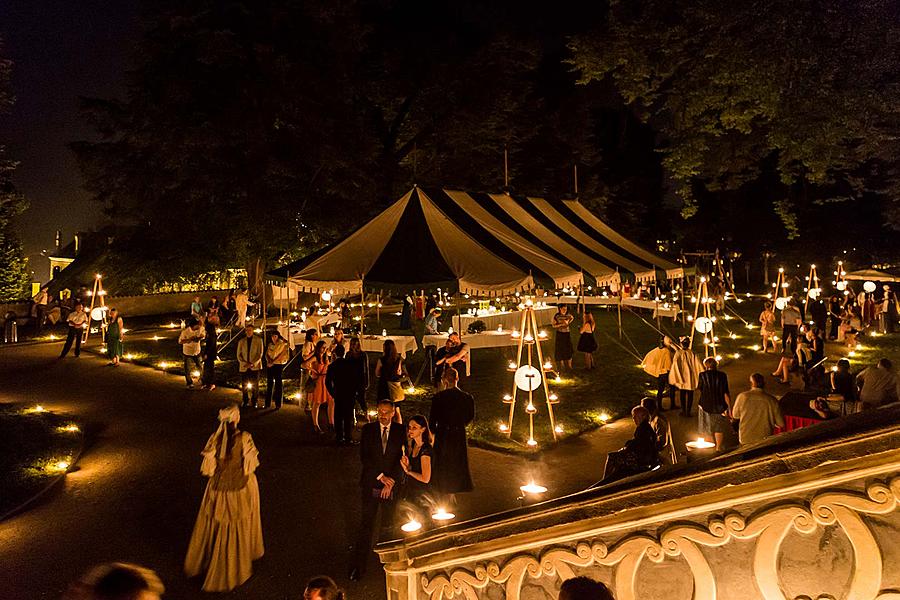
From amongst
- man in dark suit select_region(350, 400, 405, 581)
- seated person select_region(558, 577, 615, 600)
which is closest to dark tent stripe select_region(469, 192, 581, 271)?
man in dark suit select_region(350, 400, 405, 581)

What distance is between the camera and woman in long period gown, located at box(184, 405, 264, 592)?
5.09 metres

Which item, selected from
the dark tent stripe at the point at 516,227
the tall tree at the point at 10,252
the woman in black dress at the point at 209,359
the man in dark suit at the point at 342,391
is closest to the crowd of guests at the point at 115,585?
the man in dark suit at the point at 342,391

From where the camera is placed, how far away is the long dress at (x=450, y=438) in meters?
6.39

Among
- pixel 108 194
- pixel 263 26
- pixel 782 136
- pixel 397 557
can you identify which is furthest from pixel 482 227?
pixel 108 194

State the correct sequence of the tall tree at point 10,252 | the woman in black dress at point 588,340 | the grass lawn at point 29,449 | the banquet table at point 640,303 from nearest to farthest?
the grass lawn at point 29,449
the woman in black dress at point 588,340
the banquet table at point 640,303
the tall tree at point 10,252

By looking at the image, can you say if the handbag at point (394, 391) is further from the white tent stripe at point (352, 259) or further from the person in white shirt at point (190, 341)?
the person in white shirt at point (190, 341)

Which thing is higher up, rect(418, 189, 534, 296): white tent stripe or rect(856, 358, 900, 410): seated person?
rect(418, 189, 534, 296): white tent stripe

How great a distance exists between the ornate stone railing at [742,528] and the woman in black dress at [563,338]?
481 inches

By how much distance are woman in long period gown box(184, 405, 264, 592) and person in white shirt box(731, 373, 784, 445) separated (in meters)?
5.54

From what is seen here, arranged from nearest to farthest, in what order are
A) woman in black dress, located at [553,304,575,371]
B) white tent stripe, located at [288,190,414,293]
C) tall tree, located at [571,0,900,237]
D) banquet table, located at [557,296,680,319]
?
tall tree, located at [571,0,900,237], white tent stripe, located at [288,190,414,293], woman in black dress, located at [553,304,575,371], banquet table, located at [557,296,680,319]

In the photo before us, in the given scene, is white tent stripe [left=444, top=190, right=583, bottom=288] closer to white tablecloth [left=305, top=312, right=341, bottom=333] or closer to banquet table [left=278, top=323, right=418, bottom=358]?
banquet table [left=278, top=323, right=418, bottom=358]

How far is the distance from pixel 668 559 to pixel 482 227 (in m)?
10.5

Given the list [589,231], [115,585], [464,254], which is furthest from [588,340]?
[115,585]

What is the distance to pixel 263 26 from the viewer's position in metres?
20.9
